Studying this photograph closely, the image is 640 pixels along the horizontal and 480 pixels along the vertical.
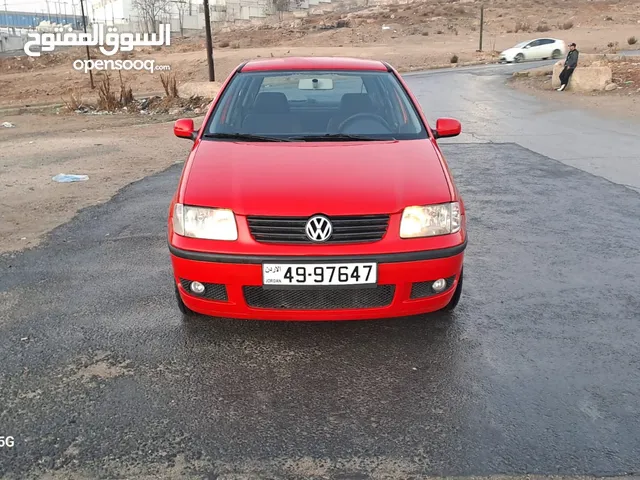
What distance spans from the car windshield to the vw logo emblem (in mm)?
1114

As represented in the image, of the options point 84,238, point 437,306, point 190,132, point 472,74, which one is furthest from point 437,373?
point 472,74

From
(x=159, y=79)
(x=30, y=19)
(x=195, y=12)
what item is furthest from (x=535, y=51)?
(x=30, y=19)

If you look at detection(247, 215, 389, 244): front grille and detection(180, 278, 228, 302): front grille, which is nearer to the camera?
detection(247, 215, 389, 244): front grille

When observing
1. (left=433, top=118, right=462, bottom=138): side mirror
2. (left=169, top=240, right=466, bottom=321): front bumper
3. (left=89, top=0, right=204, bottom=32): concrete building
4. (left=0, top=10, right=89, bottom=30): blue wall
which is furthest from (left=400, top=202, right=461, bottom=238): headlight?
(left=0, top=10, right=89, bottom=30): blue wall

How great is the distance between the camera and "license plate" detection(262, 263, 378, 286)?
308 centimetres

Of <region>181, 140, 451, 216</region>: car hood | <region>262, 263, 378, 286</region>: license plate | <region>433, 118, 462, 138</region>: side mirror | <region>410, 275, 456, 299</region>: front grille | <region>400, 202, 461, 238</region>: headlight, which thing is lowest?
<region>410, 275, 456, 299</region>: front grille

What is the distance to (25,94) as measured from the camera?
29.0 meters

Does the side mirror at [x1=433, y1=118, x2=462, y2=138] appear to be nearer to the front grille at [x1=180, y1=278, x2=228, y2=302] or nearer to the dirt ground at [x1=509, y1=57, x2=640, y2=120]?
the front grille at [x1=180, y1=278, x2=228, y2=302]

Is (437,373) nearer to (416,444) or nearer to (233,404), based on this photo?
(416,444)

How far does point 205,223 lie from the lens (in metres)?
3.26

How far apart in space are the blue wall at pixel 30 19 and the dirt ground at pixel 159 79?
3009 centimetres

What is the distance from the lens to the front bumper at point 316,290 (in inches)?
123

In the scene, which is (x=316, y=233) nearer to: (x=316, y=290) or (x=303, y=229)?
(x=303, y=229)

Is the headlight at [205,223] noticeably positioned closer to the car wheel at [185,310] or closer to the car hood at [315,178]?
the car hood at [315,178]
